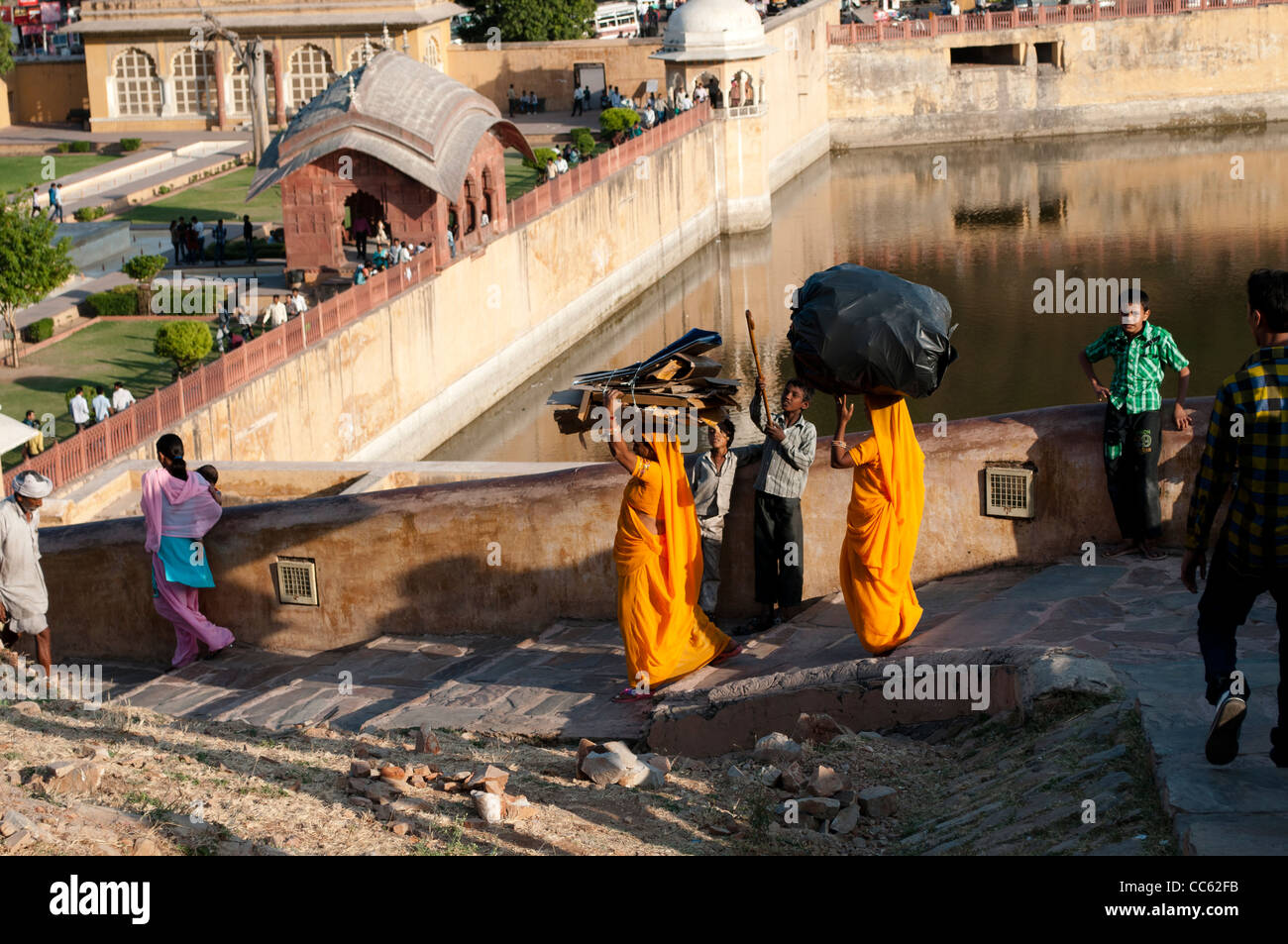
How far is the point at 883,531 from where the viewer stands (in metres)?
7.40

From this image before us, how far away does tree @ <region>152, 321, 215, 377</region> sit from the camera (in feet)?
64.3

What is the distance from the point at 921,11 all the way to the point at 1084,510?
4585 centimetres

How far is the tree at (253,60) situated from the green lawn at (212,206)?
2.85ft

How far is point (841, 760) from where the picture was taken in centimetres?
628

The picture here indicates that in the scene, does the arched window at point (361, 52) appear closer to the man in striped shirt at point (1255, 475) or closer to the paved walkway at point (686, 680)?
the paved walkway at point (686, 680)

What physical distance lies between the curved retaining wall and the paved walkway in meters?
0.16

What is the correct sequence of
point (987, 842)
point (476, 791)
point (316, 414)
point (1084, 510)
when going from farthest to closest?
point (316, 414) → point (1084, 510) → point (476, 791) → point (987, 842)

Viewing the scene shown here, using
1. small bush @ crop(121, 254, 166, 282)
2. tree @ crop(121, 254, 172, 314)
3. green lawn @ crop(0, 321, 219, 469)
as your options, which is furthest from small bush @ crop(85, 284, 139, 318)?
green lawn @ crop(0, 321, 219, 469)

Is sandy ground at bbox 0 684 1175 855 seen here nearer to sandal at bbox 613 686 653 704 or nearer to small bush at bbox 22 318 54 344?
sandal at bbox 613 686 653 704

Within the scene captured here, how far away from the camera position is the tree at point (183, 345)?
19594mm

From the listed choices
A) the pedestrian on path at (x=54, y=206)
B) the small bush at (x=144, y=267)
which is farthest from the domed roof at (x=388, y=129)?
the pedestrian on path at (x=54, y=206)

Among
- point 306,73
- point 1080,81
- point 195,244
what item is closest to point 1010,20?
point 1080,81
